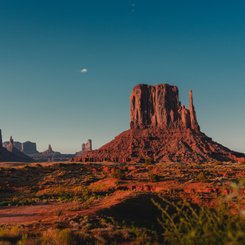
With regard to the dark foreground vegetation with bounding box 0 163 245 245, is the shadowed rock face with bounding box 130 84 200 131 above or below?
above

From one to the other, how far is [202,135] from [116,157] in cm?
3975

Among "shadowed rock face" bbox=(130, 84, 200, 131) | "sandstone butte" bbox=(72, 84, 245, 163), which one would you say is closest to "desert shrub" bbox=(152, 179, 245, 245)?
"sandstone butte" bbox=(72, 84, 245, 163)

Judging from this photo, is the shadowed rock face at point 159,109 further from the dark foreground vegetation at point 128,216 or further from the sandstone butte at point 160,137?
the dark foreground vegetation at point 128,216

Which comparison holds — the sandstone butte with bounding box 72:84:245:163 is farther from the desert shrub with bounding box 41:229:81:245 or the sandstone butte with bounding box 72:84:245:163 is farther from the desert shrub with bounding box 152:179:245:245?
the desert shrub with bounding box 152:179:245:245

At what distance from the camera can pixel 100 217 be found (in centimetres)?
1593

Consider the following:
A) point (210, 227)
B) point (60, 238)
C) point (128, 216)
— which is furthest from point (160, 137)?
point (210, 227)

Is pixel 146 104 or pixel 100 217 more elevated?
pixel 146 104

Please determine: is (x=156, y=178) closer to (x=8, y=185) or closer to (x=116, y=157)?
(x=8, y=185)

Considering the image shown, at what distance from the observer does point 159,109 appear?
478 feet

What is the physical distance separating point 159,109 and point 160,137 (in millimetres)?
24946

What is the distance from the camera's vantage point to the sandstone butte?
347 ft

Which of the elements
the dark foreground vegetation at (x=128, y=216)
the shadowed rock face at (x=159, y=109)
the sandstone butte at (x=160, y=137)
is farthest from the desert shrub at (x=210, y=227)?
the shadowed rock face at (x=159, y=109)

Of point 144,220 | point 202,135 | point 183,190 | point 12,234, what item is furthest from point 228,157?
point 12,234

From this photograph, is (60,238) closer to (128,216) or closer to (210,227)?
(210,227)
